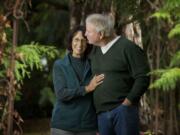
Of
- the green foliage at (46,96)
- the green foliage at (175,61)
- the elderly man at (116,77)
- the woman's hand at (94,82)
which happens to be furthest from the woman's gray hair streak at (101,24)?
the green foliage at (46,96)

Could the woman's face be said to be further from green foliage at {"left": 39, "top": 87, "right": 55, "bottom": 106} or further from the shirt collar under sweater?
green foliage at {"left": 39, "top": 87, "right": 55, "bottom": 106}

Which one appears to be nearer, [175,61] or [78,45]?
[78,45]

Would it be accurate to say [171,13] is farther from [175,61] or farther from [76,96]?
[76,96]

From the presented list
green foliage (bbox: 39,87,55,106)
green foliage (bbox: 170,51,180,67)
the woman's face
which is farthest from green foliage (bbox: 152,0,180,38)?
green foliage (bbox: 39,87,55,106)

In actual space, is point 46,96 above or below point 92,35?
below

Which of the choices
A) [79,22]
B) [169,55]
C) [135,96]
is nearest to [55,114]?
[135,96]

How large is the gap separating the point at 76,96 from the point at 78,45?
13.3 inches

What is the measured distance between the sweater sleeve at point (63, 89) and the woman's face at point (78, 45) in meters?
0.14

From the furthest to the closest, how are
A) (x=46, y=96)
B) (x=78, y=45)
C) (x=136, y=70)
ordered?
(x=46, y=96), (x=78, y=45), (x=136, y=70)

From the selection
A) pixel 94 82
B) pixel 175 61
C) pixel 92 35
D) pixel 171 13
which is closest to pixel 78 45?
pixel 92 35

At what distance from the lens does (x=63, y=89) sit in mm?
3428

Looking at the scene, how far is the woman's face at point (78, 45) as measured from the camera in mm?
3480

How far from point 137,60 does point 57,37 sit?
19.7 ft

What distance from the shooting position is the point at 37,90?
9461 millimetres
